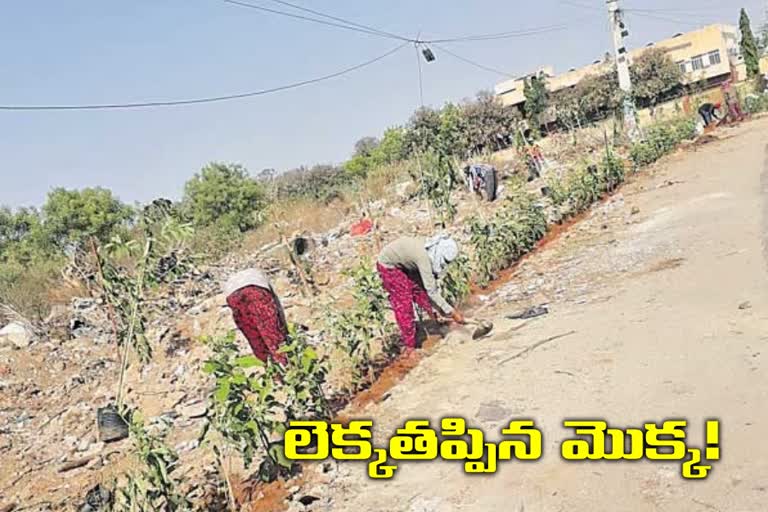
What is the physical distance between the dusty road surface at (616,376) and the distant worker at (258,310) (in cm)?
92

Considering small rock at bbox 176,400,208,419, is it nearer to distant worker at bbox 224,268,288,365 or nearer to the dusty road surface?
distant worker at bbox 224,268,288,365

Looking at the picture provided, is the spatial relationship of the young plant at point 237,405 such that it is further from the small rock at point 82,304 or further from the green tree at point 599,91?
the green tree at point 599,91

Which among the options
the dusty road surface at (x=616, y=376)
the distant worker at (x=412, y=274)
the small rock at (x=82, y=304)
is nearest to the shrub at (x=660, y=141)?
the dusty road surface at (x=616, y=376)

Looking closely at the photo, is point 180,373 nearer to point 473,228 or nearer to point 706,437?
point 473,228

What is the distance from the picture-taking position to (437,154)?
11.6 metres

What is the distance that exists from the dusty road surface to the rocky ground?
24mm

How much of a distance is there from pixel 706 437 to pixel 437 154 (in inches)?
335

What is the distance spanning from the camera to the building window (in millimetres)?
47422

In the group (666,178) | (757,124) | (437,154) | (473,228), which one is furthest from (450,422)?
(757,124)

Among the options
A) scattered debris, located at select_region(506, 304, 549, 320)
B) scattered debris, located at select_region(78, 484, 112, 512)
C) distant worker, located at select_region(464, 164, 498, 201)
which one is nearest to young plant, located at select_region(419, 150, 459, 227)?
distant worker, located at select_region(464, 164, 498, 201)

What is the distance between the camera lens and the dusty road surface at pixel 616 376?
331cm

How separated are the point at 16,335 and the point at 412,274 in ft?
27.9

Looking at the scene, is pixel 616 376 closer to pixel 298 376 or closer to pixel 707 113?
pixel 298 376
